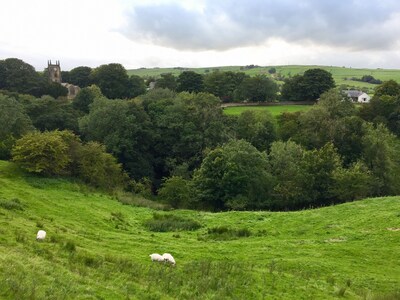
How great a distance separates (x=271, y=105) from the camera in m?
93.8

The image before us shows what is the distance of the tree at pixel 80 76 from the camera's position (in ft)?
384

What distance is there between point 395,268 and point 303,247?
474 cm

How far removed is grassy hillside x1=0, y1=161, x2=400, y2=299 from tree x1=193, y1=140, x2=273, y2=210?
1173 centimetres

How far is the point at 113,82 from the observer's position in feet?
328

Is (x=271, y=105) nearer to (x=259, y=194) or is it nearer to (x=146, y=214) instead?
→ (x=259, y=194)

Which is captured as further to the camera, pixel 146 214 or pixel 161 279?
pixel 146 214

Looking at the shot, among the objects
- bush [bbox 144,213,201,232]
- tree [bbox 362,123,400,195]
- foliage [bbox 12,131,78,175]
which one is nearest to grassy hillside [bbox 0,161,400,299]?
bush [bbox 144,213,201,232]

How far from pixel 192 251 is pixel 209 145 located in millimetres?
41508

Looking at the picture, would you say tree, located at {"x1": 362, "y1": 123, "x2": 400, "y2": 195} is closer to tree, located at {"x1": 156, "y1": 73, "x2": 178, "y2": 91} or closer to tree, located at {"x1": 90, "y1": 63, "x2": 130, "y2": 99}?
tree, located at {"x1": 156, "y1": 73, "x2": 178, "y2": 91}

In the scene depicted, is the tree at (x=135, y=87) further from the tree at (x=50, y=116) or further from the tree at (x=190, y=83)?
the tree at (x=50, y=116)

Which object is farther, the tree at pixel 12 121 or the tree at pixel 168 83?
the tree at pixel 168 83

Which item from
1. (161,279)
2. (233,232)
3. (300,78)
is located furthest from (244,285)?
(300,78)

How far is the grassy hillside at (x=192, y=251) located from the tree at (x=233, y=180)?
462 inches

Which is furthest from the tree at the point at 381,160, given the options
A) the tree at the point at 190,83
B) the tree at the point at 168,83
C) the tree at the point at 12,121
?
the tree at the point at 168,83
